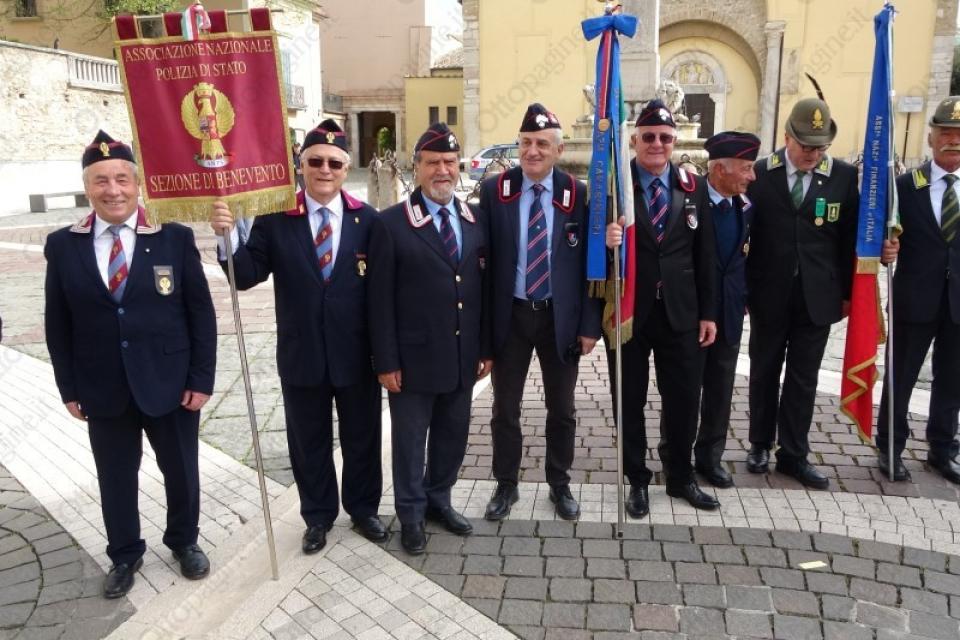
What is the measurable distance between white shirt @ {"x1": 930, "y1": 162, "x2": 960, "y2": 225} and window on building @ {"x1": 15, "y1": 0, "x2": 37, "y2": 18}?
33.3 meters

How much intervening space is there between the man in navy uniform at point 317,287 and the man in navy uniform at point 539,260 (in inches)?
27.4

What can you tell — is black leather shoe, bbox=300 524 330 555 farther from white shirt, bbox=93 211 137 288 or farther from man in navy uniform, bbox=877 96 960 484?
man in navy uniform, bbox=877 96 960 484

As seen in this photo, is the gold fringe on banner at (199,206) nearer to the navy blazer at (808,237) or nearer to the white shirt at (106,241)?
the white shirt at (106,241)

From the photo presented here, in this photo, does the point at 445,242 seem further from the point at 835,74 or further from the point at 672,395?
the point at 835,74

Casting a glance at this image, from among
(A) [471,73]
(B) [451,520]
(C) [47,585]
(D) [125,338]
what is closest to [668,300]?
(B) [451,520]

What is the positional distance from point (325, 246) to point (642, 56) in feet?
31.1

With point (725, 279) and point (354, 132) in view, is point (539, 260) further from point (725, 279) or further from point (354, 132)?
point (354, 132)

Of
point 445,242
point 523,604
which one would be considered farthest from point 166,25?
point 523,604

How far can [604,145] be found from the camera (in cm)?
388

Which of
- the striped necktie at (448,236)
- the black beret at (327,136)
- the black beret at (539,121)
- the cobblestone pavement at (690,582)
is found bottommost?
the cobblestone pavement at (690,582)

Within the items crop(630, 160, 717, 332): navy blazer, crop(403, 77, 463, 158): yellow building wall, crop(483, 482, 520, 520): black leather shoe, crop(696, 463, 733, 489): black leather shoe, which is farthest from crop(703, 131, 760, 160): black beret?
crop(403, 77, 463, 158): yellow building wall

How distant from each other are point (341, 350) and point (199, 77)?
4.51ft

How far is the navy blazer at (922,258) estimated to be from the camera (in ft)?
14.5

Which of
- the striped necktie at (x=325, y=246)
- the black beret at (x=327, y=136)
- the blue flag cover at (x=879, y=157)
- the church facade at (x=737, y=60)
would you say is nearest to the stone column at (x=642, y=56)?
the blue flag cover at (x=879, y=157)
